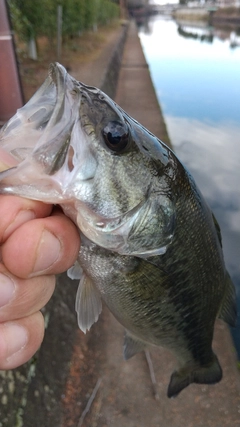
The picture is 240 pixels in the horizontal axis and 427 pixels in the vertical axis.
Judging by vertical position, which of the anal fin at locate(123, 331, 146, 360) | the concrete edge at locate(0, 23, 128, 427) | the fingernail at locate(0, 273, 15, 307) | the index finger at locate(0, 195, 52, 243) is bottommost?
the concrete edge at locate(0, 23, 128, 427)

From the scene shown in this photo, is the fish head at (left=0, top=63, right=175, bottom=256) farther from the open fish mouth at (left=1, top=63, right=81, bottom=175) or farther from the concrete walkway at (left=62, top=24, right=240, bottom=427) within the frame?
the concrete walkway at (left=62, top=24, right=240, bottom=427)

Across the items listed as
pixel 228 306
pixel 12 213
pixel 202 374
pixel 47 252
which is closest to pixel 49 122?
pixel 12 213

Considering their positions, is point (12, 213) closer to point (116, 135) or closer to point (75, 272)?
point (116, 135)

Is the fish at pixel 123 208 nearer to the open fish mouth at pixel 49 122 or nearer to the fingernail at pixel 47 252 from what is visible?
the open fish mouth at pixel 49 122

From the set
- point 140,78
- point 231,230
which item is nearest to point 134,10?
point 140,78

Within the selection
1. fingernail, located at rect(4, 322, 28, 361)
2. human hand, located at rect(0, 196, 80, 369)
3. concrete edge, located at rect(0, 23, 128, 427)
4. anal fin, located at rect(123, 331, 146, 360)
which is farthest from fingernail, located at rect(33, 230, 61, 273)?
concrete edge, located at rect(0, 23, 128, 427)

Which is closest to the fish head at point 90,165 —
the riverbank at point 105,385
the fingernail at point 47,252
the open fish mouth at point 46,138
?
the open fish mouth at point 46,138
